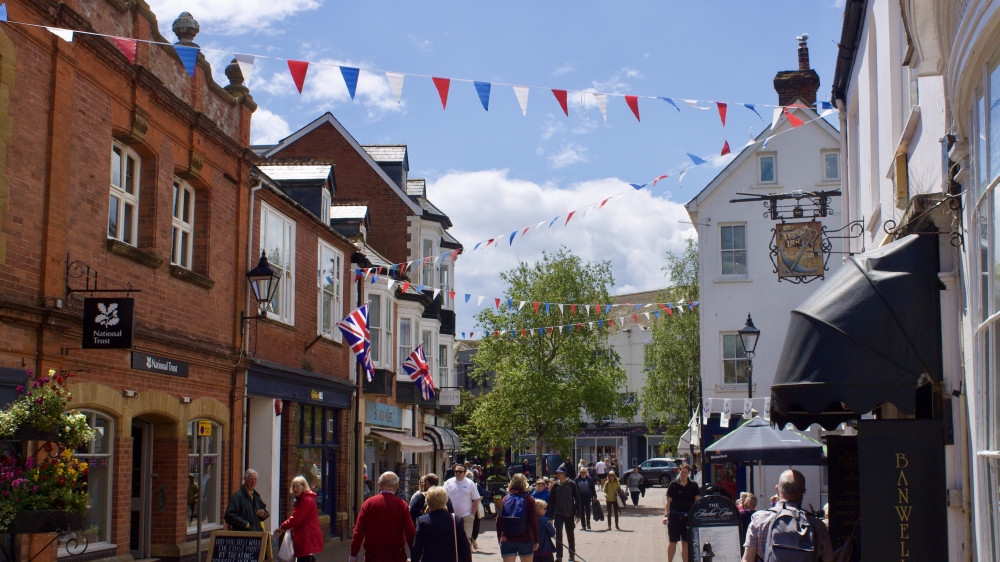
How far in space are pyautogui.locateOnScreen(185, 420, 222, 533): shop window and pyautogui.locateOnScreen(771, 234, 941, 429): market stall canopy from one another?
1064 centimetres

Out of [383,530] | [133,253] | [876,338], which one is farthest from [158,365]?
[876,338]

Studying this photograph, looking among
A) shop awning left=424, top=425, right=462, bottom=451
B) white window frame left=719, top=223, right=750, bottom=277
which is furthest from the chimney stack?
shop awning left=424, top=425, right=462, bottom=451

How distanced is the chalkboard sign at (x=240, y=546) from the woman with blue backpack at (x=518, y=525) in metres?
2.88

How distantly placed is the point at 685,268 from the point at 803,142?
19843 millimetres

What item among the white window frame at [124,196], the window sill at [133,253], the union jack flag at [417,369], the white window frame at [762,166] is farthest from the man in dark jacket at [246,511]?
the white window frame at [762,166]

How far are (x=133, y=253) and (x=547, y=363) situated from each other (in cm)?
2706

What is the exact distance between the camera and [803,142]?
2930 cm

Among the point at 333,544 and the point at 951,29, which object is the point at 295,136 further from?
the point at 951,29

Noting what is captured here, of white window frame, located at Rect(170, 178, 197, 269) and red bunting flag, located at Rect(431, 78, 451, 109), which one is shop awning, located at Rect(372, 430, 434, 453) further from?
red bunting flag, located at Rect(431, 78, 451, 109)

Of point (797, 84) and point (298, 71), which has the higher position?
point (797, 84)

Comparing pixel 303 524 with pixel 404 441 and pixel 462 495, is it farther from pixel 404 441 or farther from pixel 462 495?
pixel 404 441

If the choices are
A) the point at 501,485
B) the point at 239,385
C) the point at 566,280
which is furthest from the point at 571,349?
the point at 239,385

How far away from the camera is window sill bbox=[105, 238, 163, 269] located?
12.4 meters

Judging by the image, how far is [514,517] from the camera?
490 inches
